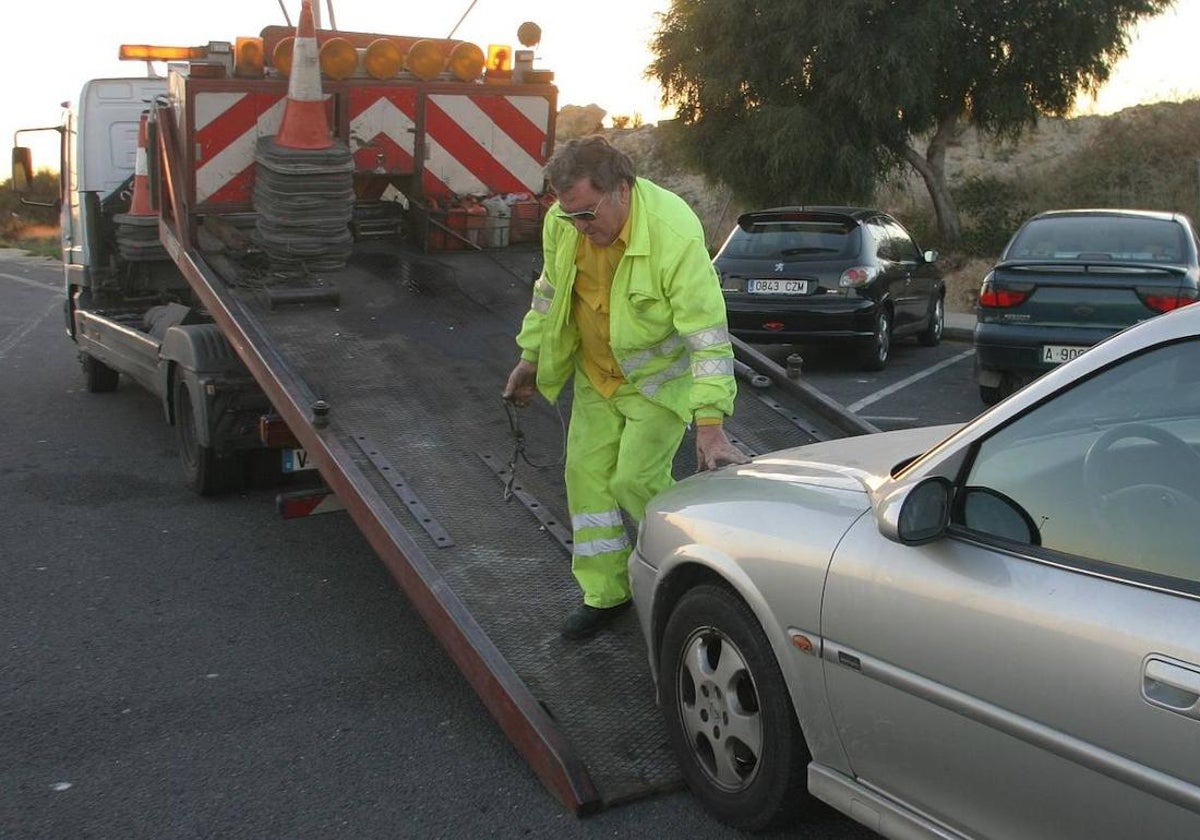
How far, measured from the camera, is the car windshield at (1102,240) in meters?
10.4

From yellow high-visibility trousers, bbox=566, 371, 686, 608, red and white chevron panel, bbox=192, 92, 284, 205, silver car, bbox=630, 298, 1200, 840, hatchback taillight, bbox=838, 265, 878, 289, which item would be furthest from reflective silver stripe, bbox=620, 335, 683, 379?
hatchback taillight, bbox=838, 265, 878, 289

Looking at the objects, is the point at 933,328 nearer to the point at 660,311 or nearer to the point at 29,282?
the point at 660,311

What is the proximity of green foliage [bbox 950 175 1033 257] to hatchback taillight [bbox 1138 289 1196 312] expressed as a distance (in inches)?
495

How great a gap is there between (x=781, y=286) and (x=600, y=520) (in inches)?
315

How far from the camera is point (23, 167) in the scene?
1223cm

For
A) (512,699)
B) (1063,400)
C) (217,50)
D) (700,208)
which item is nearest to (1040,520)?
(1063,400)

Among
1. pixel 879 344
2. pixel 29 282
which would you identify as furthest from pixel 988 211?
pixel 29 282

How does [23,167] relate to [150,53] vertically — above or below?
below

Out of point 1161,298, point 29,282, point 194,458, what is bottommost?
point 29,282

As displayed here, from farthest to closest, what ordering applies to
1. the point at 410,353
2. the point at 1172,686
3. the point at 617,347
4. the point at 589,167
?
1. the point at 410,353
2. the point at 617,347
3. the point at 589,167
4. the point at 1172,686

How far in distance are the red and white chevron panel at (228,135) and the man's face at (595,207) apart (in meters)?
3.62

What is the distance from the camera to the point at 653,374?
15.5ft

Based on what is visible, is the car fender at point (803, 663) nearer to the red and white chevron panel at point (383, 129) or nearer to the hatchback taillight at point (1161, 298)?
the red and white chevron panel at point (383, 129)

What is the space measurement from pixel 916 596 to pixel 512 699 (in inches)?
61.0
